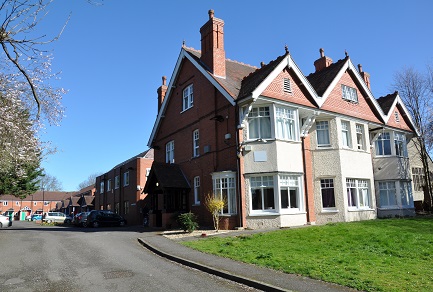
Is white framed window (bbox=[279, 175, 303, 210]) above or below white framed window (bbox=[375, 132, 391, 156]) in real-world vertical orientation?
below

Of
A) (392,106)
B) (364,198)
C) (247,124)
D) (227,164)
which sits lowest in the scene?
(364,198)

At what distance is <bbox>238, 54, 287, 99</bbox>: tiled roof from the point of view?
20.0 metres

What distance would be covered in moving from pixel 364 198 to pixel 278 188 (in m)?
7.74

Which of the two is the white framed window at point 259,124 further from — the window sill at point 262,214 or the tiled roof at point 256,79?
the window sill at point 262,214

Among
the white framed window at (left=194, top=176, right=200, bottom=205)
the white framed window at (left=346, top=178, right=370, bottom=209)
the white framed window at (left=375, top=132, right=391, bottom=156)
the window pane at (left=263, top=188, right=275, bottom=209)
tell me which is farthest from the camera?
the white framed window at (left=375, top=132, right=391, bottom=156)

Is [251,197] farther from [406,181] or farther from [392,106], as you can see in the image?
[392,106]

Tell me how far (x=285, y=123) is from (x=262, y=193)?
4.40 metres

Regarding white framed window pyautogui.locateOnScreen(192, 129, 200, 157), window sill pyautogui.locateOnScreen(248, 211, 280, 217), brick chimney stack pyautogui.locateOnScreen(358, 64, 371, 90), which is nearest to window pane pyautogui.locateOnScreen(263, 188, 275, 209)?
window sill pyautogui.locateOnScreen(248, 211, 280, 217)

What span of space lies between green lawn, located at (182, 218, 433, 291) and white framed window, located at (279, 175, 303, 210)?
10.0 feet

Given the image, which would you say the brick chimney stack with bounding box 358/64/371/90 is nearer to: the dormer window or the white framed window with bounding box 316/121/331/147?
the dormer window

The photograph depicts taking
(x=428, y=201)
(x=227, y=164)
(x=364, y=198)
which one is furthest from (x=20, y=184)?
(x=428, y=201)

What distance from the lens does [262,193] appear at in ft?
65.2

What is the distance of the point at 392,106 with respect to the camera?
2809cm

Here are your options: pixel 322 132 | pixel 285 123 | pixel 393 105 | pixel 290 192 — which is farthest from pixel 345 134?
pixel 393 105
